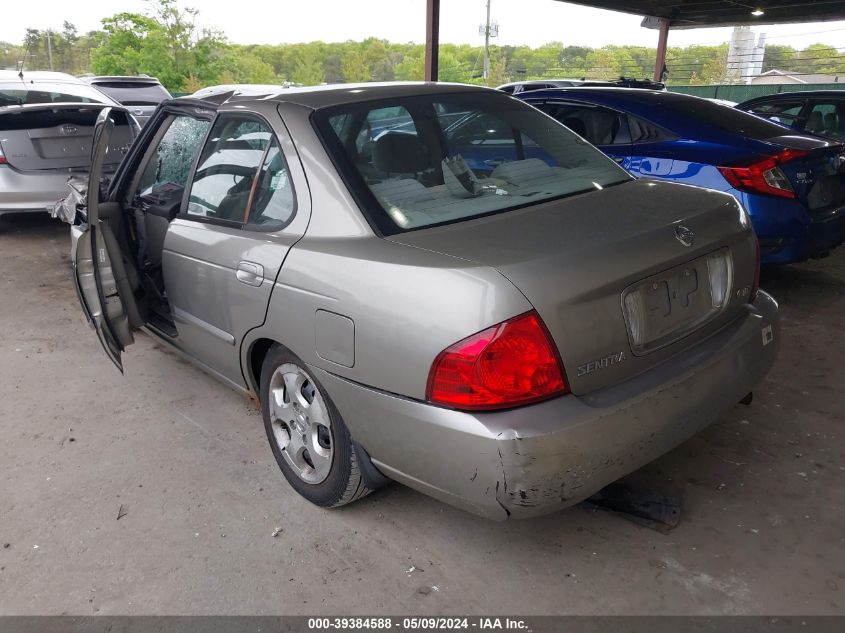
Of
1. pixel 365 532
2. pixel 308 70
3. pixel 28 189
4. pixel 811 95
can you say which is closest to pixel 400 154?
pixel 365 532

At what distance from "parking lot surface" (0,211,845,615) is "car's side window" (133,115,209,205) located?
1.11 meters

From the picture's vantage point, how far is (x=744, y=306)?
2.56m

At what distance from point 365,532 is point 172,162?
221 centimetres

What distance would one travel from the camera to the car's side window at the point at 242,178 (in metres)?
2.58

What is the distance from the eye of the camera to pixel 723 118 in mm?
4824

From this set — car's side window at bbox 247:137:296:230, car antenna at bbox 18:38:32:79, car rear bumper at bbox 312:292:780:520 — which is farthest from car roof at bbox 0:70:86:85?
car rear bumper at bbox 312:292:780:520

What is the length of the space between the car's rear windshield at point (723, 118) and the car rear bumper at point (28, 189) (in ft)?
18.3

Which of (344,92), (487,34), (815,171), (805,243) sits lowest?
(805,243)

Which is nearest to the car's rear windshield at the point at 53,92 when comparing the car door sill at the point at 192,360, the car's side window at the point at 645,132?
the car door sill at the point at 192,360

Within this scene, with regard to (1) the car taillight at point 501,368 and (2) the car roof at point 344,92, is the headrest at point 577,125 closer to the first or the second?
(2) the car roof at point 344,92

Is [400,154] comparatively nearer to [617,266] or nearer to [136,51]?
[617,266]

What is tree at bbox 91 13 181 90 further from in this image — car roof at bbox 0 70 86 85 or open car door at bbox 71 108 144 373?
open car door at bbox 71 108 144 373

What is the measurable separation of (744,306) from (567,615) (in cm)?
132

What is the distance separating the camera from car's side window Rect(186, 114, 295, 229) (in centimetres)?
258
